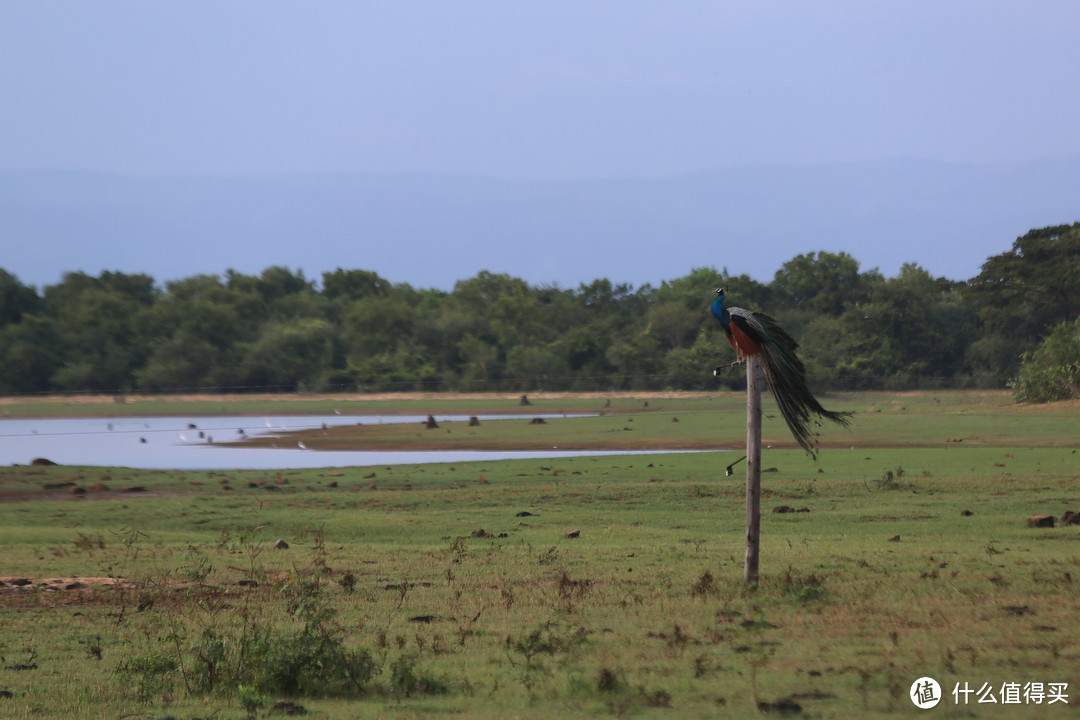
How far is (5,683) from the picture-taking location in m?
8.05

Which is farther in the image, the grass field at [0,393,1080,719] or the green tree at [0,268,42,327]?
the green tree at [0,268,42,327]

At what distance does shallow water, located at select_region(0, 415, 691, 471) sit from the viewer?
3659cm

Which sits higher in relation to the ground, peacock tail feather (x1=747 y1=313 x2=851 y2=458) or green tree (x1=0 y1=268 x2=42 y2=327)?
green tree (x1=0 y1=268 x2=42 y2=327)

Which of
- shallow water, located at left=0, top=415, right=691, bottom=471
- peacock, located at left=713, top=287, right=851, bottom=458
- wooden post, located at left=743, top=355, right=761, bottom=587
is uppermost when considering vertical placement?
peacock, located at left=713, top=287, right=851, bottom=458

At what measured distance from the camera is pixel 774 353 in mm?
10055

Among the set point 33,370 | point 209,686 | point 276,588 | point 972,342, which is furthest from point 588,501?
point 33,370

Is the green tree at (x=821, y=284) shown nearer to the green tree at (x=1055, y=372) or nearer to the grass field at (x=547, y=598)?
the green tree at (x=1055, y=372)

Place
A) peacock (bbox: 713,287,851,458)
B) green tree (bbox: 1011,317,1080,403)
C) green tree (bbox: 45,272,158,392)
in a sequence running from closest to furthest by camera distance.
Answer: peacock (bbox: 713,287,851,458) < green tree (bbox: 1011,317,1080,403) < green tree (bbox: 45,272,158,392)

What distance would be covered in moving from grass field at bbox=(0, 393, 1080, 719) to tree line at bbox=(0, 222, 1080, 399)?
47445 millimetres

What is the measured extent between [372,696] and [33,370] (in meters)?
79.1

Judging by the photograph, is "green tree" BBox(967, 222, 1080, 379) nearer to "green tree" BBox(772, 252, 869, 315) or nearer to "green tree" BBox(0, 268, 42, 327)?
"green tree" BBox(772, 252, 869, 315)

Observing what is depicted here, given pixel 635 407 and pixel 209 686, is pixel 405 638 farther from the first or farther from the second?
pixel 635 407

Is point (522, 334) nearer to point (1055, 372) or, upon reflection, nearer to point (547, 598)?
point (1055, 372)

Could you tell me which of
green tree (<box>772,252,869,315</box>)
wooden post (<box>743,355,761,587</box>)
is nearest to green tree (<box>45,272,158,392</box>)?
green tree (<box>772,252,869,315</box>)
